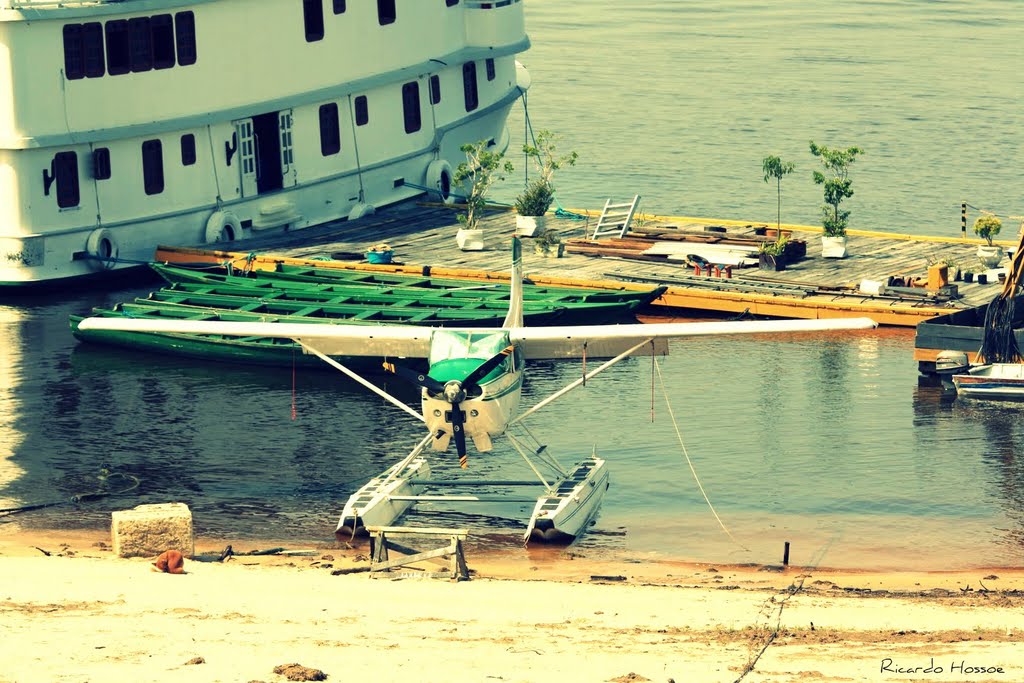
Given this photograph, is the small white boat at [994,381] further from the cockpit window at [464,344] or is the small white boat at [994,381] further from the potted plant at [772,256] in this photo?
the cockpit window at [464,344]

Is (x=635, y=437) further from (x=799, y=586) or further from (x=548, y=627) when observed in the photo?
(x=548, y=627)

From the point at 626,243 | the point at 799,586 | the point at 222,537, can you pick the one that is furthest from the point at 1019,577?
the point at 626,243

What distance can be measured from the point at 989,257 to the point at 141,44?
21.4 metres

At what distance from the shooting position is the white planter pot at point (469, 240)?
46.3 meters

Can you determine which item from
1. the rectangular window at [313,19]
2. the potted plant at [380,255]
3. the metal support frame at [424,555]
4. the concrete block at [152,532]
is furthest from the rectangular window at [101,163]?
the metal support frame at [424,555]

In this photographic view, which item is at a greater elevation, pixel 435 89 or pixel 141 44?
pixel 141 44

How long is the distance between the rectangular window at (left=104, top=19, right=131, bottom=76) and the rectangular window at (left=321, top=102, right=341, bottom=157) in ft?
22.5

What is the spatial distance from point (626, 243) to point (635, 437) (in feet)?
39.3

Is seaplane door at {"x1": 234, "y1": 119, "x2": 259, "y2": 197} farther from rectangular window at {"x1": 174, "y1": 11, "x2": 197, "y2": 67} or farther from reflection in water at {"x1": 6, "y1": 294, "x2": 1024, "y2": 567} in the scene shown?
reflection in water at {"x1": 6, "y1": 294, "x2": 1024, "y2": 567}

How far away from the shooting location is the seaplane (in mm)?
26203

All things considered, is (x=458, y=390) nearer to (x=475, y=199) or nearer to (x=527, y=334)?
(x=527, y=334)

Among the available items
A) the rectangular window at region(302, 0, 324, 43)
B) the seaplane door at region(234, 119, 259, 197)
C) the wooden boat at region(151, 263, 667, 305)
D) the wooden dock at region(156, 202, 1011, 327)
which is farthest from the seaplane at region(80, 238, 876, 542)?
the rectangular window at region(302, 0, 324, 43)

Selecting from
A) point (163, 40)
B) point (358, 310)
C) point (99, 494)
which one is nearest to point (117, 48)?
point (163, 40)

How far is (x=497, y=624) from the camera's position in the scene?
22.1 metres
